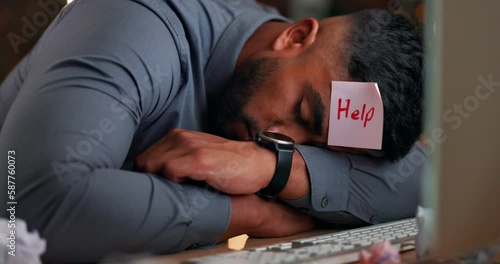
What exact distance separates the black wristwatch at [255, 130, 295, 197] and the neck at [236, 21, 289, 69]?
0.84 feet

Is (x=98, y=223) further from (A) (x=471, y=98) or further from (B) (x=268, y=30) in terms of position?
(B) (x=268, y=30)

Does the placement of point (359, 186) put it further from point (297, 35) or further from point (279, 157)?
point (297, 35)

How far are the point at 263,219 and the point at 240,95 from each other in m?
0.25

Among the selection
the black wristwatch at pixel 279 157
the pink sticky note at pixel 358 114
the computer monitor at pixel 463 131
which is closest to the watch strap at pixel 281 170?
the black wristwatch at pixel 279 157

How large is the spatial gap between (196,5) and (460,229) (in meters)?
0.75

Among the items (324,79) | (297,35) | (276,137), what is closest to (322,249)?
(276,137)

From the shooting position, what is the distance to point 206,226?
40.3 inches

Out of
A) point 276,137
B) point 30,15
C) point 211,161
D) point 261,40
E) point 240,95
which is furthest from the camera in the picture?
point 30,15

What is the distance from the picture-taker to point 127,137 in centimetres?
100

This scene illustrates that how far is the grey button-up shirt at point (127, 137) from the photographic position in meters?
0.90

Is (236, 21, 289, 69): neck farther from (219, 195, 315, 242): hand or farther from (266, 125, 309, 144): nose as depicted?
(219, 195, 315, 242): hand

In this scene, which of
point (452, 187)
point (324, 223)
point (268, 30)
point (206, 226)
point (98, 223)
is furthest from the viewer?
point (268, 30)

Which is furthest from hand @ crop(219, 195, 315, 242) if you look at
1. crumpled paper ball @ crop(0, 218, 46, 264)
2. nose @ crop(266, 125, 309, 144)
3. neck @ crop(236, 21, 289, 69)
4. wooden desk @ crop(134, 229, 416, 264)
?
crumpled paper ball @ crop(0, 218, 46, 264)

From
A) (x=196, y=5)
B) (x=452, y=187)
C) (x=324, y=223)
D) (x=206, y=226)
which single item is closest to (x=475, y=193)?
(x=452, y=187)
